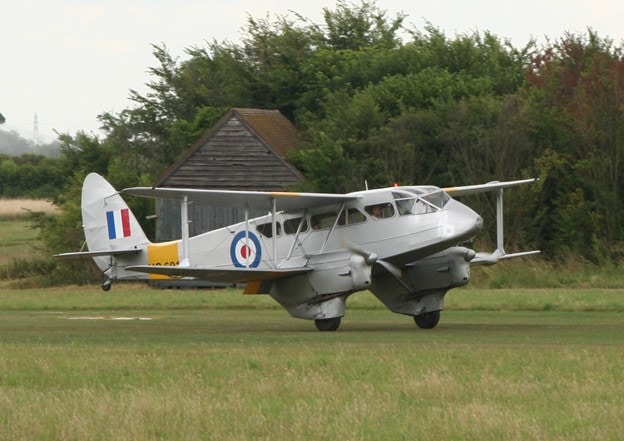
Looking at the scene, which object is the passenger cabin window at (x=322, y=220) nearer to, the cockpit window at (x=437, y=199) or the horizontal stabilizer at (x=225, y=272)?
the horizontal stabilizer at (x=225, y=272)

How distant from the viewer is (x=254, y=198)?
83.6 feet

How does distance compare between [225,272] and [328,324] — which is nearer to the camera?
[225,272]

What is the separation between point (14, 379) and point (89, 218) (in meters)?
13.0

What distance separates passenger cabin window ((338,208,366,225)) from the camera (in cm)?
2595

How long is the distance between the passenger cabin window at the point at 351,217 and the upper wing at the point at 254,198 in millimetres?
265

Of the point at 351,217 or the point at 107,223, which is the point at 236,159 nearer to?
the point at 107,223

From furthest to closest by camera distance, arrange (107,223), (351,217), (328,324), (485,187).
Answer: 1. (107,223)
2. (485,187)
3. (351,217)
4. (328,324)

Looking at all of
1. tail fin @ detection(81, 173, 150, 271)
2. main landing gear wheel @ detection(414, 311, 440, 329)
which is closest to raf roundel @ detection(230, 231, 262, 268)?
tail fin @ detection(81, 173, 150, 271)

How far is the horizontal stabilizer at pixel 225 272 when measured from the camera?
25172mm

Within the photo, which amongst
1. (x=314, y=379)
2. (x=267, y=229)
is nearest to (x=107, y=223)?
(x=267, y=229)

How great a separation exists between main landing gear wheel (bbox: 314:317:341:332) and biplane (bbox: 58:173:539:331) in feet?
0.06

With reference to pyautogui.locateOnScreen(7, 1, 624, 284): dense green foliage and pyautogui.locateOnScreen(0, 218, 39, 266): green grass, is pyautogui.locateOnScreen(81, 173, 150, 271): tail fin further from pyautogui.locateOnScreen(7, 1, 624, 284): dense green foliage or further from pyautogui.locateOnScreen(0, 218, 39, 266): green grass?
pyautogui.locateOnScreen(0, 218, 39, 266): green grass

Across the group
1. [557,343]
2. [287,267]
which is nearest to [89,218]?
[287,267]

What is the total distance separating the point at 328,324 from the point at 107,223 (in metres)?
6.42
